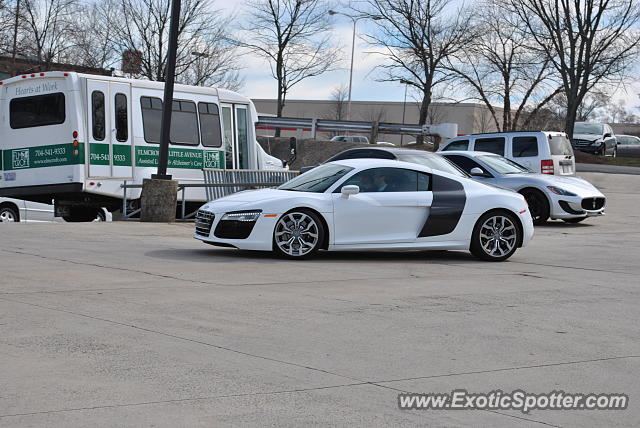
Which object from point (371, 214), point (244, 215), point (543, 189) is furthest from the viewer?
point (543, 189)

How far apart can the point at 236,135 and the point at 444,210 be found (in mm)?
10632

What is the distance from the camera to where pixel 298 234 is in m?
11.8

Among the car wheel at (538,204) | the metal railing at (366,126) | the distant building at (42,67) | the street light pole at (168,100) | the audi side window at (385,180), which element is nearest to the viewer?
the audi side window at (385,180)

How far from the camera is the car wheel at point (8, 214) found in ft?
69.8

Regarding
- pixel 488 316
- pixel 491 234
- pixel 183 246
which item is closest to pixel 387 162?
pixel 491 234

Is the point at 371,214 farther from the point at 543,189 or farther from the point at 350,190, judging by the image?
the point at 543,189

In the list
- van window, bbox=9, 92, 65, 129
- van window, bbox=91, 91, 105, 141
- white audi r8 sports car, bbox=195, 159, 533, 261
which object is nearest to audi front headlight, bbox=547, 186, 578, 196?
white audi r8 sports car, bbox=195, 159, 533, 261

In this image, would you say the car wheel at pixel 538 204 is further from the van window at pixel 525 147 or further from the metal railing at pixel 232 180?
the metal railing at pixel 232 180

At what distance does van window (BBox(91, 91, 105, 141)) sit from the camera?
60.9ft

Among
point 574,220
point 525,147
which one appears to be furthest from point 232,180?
point 574,220

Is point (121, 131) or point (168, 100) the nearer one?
point (168, 100)

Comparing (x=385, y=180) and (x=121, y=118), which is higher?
(x=121, y=118)

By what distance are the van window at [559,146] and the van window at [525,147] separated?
1.22ft

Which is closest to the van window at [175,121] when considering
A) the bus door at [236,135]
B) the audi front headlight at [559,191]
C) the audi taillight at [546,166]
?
the bus door at [236,135]
